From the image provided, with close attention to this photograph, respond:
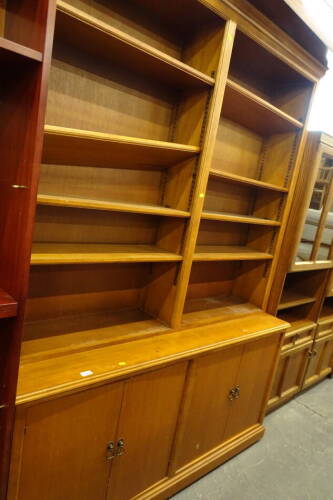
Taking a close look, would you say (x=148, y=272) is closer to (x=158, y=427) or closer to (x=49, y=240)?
(x=49, y=240)

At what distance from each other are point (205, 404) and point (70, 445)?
0.76 metres

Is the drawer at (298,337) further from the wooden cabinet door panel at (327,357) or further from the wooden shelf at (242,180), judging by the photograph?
the wooden shelf at (242,180)

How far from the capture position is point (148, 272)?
5.95ft

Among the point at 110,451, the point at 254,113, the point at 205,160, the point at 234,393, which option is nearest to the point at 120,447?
the point at 110,451

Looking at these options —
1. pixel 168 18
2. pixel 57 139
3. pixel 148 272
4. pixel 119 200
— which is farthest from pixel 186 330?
pixel 168 18

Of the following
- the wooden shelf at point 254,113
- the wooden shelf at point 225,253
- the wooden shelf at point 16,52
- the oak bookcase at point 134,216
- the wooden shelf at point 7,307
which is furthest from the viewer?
the wooden shelf at point 225,253

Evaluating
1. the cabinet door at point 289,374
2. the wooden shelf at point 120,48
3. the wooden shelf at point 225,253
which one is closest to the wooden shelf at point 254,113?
the wooden shelf at point 120,48

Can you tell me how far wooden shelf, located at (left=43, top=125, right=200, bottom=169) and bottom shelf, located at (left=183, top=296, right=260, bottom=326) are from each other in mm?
858

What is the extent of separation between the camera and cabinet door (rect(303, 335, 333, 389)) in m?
2.71

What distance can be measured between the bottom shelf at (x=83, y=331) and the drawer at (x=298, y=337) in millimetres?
1148

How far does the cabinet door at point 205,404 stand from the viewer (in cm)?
160

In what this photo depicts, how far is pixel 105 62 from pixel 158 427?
163 centimetres

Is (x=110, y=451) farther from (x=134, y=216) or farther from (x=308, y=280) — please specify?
(x=308, y=280)

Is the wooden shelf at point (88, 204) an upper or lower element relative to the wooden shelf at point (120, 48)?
lower
